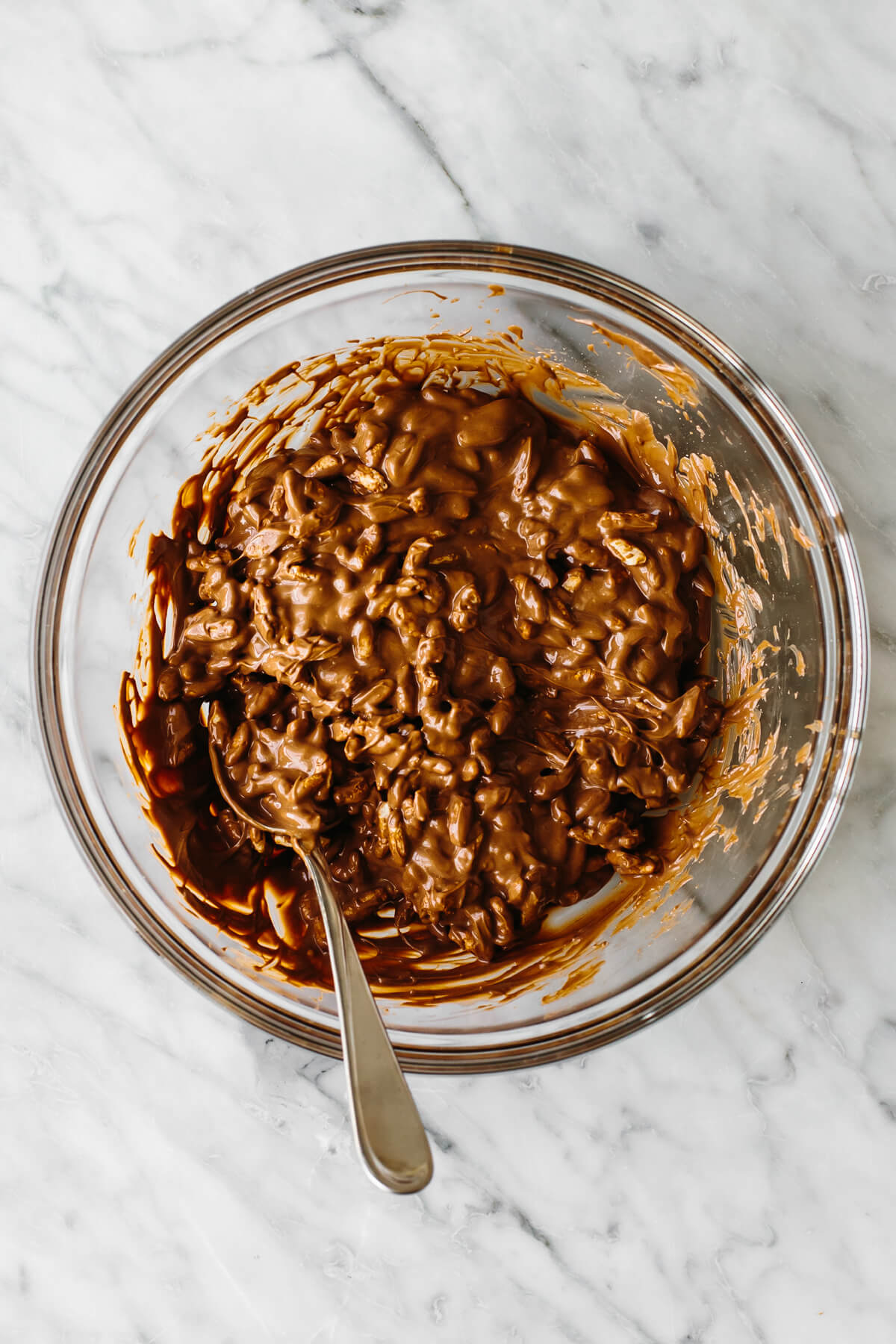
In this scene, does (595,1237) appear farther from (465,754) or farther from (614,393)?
(614,393)

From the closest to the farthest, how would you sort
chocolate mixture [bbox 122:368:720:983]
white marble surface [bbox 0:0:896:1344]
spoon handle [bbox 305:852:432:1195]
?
spoon handle [bbox 305:852:432:1195]
chocolate mixture [bbox 122:368:720:983]
white marble surface [bbox 0:0:896:1344]

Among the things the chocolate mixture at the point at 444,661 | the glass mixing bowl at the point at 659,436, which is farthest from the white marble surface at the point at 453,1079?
the chocolate mixture at the point at 444,661

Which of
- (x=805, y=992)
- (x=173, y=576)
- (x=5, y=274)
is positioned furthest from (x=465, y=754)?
(x=5, y=274)

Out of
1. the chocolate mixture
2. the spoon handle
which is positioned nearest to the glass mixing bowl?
the chocolate mixture

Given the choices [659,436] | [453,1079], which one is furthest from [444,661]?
[453,1079]

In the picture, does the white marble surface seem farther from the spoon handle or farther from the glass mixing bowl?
the spoon handle
